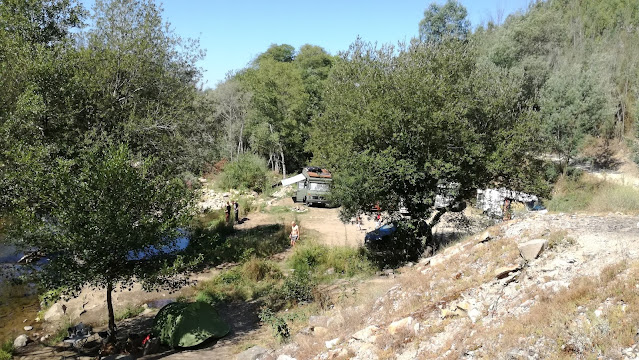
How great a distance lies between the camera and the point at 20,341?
1305cm

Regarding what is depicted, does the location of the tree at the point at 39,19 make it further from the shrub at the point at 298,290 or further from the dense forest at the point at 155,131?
the shrub at the point at 298,290

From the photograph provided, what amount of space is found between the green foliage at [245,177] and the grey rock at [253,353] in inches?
988

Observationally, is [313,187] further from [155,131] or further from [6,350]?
[6,350]

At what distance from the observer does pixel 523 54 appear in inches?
1430

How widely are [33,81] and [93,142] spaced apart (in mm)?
2748

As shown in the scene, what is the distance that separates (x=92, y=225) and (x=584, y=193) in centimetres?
2649

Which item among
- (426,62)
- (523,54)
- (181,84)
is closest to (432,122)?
(426,62)

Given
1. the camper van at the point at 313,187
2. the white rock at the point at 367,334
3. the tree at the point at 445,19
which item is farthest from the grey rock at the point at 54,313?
the tree at the point at 445,19

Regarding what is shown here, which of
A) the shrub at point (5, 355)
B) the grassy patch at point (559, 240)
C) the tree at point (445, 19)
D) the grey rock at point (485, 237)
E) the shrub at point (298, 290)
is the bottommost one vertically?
the shrub at point (5, 355)

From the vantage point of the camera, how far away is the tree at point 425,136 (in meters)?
14.4

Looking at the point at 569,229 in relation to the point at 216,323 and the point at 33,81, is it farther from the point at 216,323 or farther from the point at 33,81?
the point at 33,81

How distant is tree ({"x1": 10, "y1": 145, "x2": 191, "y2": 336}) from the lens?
10367 mm

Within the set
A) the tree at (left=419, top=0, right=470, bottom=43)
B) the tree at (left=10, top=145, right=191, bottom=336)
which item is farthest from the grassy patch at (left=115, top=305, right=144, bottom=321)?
the tree at (left=419, top=0, right=470, bottom=43)

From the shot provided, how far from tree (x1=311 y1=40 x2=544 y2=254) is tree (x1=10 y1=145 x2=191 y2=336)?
24.5 ft
